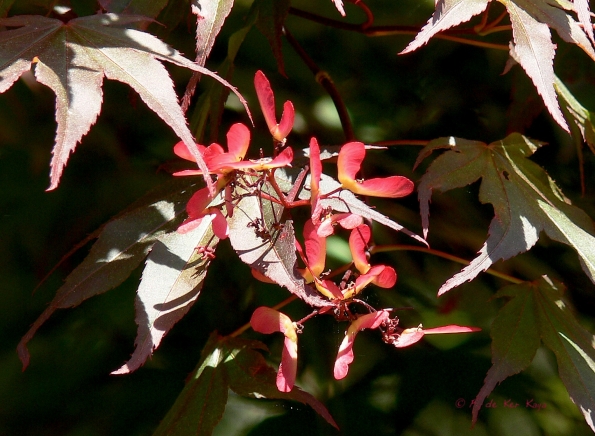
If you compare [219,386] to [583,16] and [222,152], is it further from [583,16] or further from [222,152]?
[583,16]

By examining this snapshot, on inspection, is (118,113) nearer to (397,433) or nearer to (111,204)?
(111,204)

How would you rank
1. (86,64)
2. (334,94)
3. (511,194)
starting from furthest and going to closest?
(334,94) < (511,194) < (86,64)

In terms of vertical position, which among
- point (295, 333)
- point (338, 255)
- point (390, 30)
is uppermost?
point (390, 30)

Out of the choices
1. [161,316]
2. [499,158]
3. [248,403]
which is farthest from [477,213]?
[161,316]

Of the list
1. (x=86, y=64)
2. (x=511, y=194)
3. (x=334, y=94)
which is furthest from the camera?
(x=334, y=94)

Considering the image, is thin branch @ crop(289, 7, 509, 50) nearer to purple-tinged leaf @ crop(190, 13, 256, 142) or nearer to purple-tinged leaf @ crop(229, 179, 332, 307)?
purple-tinged leaf @ crop(190, 13, 256, 142)

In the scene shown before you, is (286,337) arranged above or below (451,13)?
below

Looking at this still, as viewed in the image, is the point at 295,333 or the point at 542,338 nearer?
the point at 295,333

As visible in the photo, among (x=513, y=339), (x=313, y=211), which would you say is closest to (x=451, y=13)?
(x=313, y=211)
